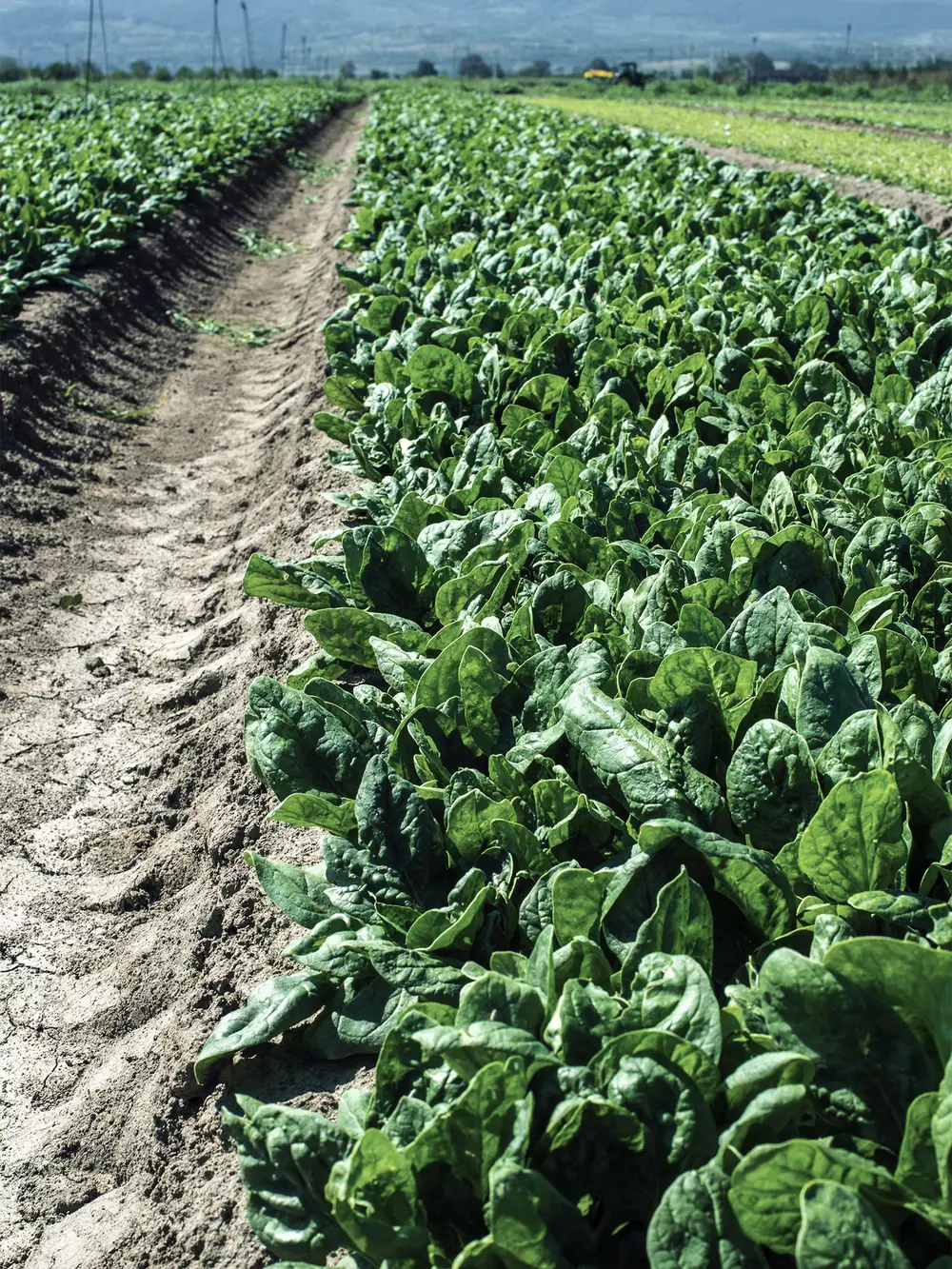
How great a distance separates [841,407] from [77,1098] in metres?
3.69

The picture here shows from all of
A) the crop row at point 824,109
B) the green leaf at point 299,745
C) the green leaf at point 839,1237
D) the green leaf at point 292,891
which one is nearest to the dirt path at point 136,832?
the green leaf at point 292,891

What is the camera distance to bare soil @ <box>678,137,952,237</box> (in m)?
13.3

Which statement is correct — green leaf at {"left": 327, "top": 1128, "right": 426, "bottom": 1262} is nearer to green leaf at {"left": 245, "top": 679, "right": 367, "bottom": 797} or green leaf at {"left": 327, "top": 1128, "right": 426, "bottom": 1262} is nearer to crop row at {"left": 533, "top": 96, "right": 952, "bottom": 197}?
green leaf at {"left": 245, "top": 679, "right": 367, "bottom": 797}

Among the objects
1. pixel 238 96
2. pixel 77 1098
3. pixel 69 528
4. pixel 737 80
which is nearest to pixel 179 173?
pixel 69 528

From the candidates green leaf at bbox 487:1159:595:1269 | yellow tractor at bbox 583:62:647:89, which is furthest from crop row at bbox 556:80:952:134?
green leaf at bbox 487:1159:595:1269

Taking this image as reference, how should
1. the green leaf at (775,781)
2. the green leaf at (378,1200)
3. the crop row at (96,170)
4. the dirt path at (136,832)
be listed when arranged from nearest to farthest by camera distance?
the green leaf at (378,1200) < the green leaf at (775,781) < the dirt path at (136,832) < the crop row at (96,170)

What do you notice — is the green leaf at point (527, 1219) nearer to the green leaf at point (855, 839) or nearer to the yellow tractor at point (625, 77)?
the green leaf at point (855, 839)

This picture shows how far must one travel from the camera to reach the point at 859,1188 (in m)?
1.64

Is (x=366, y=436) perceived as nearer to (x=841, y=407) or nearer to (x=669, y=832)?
(x=841, y=407)

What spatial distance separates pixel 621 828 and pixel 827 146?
71.4ft

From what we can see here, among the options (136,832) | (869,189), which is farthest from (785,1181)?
(869,189)

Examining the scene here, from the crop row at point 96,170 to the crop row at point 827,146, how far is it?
9643mm

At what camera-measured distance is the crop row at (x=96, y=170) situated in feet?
33.5

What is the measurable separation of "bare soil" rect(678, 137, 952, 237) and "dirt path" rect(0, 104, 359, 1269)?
321 inches
